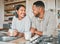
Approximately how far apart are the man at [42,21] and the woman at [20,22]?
0.27 ft

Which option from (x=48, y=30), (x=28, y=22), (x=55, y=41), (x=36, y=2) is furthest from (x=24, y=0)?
(x=55, y=41)

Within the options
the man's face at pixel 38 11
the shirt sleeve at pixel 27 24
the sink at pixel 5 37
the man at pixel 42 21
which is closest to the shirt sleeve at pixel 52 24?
the man at pixel 42 21

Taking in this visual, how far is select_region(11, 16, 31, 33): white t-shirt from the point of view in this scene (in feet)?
4.67

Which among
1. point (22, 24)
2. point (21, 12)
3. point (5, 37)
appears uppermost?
point (21, 12)

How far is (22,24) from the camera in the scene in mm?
1445

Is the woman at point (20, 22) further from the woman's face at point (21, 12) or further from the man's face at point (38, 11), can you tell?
the man's face at point (38, 11)

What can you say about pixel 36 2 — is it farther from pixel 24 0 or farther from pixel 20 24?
pixel 20 24

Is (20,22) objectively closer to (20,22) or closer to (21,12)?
(20,22)

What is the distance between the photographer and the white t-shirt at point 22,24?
1.42 metres

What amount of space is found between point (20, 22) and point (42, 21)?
250mm

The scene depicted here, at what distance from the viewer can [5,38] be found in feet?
4.79

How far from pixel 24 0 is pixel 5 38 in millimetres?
472

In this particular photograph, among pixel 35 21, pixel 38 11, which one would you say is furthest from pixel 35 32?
pixel 38 11

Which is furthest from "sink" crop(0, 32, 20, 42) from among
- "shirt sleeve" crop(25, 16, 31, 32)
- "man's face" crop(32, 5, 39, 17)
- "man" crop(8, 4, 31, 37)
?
"man's face" crop(32, 5, 39, 17)
